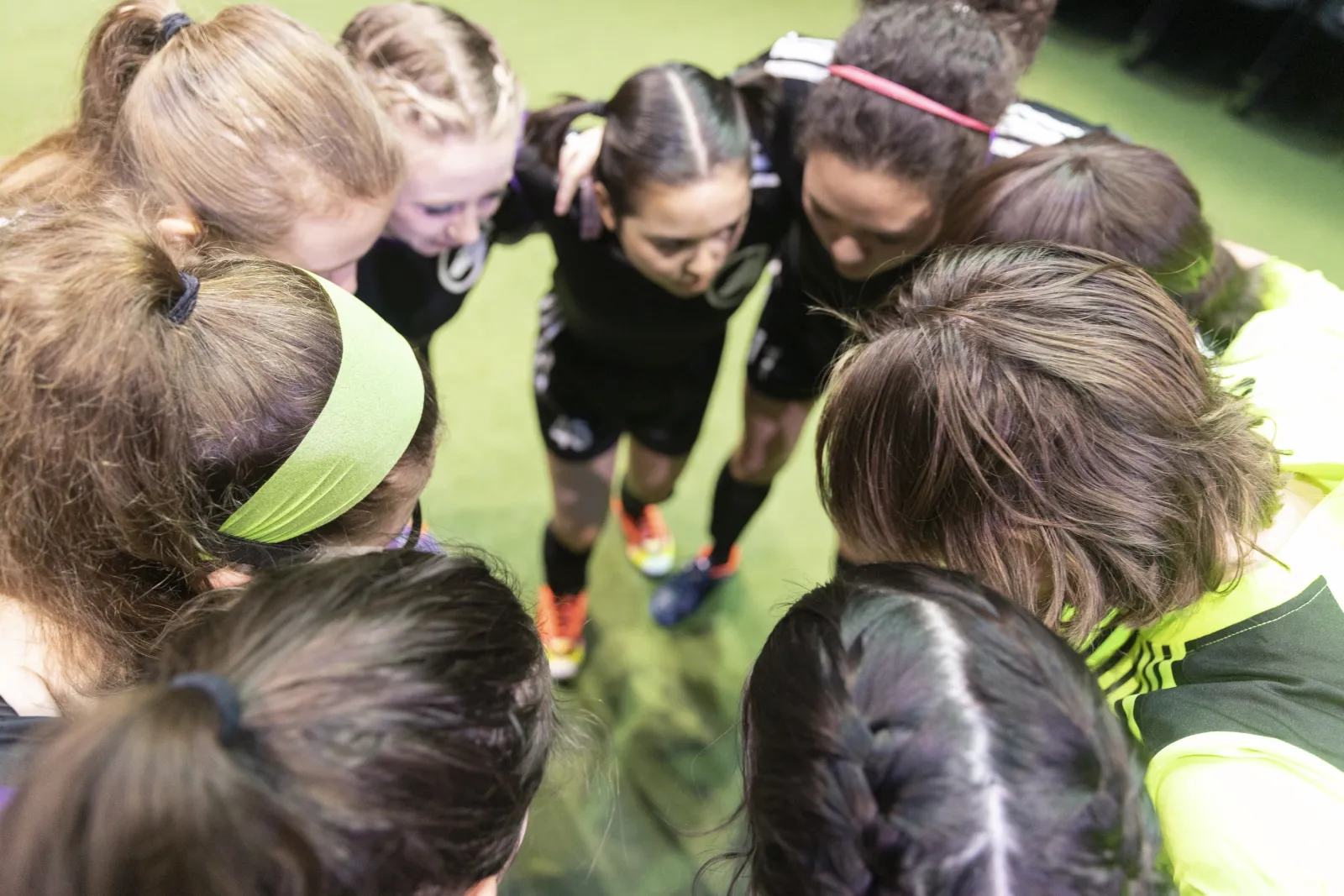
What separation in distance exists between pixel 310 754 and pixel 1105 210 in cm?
80

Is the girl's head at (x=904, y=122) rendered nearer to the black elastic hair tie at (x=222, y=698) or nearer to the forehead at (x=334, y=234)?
the forehead at (x=334, y=234)

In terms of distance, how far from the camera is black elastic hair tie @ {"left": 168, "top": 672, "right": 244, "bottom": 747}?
0.37 m

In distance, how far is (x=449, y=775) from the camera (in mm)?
436

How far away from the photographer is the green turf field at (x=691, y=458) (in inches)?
50.0

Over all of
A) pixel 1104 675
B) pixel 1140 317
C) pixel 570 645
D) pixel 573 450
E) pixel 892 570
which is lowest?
pixel 570 645

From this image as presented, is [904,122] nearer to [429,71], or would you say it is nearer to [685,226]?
[685,226]

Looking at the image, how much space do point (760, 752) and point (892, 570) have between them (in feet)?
0.46

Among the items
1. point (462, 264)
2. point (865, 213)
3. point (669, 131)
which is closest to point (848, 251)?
point (865, 213)

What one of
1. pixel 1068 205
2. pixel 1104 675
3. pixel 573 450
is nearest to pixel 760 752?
pixel 1104 675

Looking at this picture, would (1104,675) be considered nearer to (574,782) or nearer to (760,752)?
(760,752)

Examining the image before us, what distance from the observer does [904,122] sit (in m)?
0.91

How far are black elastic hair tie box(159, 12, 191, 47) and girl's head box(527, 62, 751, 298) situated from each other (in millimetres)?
448

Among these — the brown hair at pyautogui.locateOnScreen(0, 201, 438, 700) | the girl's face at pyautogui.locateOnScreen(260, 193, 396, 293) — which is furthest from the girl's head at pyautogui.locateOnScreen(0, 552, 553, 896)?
the girl's face at pyautogui.locateOnScreen(260, 193, 396, 293)

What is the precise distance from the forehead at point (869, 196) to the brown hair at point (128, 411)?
60cm
